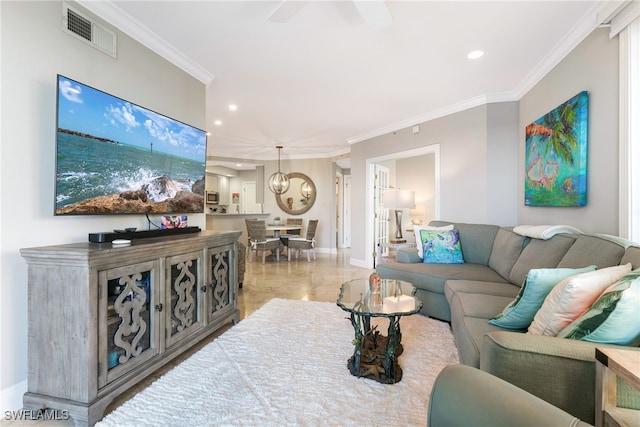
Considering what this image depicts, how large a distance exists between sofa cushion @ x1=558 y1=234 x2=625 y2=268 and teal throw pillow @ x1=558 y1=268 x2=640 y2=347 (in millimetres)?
640

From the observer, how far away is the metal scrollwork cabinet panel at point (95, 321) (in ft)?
4.90

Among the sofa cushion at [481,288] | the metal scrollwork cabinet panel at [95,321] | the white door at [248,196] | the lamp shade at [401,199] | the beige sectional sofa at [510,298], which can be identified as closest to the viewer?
the beige sectional sofa at [510,298]

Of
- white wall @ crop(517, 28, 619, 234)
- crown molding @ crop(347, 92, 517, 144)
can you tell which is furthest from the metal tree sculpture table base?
crown molding @ crop(347, 92, 517, 144)

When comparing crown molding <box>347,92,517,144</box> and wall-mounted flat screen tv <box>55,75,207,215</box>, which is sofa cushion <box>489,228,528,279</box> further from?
wall-mounted flat screen tv <box>55,75,207,215</box>

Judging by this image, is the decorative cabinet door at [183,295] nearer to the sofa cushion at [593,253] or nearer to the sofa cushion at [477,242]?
the sofa cushion at [593,253]

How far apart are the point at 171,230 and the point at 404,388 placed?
84.1 inches

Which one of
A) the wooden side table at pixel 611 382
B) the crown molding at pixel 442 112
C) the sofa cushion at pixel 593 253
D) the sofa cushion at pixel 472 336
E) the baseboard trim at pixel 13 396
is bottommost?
the baseboard trim at pixel 13 396

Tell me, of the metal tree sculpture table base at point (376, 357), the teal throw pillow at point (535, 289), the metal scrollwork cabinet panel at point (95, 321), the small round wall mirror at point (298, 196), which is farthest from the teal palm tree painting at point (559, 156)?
the small round wall mirror at point (298, 196)

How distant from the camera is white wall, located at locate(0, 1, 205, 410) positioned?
157cm

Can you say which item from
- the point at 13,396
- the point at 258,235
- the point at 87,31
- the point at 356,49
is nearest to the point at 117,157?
the point at 87,31

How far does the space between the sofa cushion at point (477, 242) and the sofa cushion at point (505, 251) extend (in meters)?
0.09

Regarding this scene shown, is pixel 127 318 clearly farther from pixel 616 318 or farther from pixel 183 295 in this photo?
pixel 616 318

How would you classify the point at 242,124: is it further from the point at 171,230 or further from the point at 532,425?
the point at 532,425

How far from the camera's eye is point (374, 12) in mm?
1777
